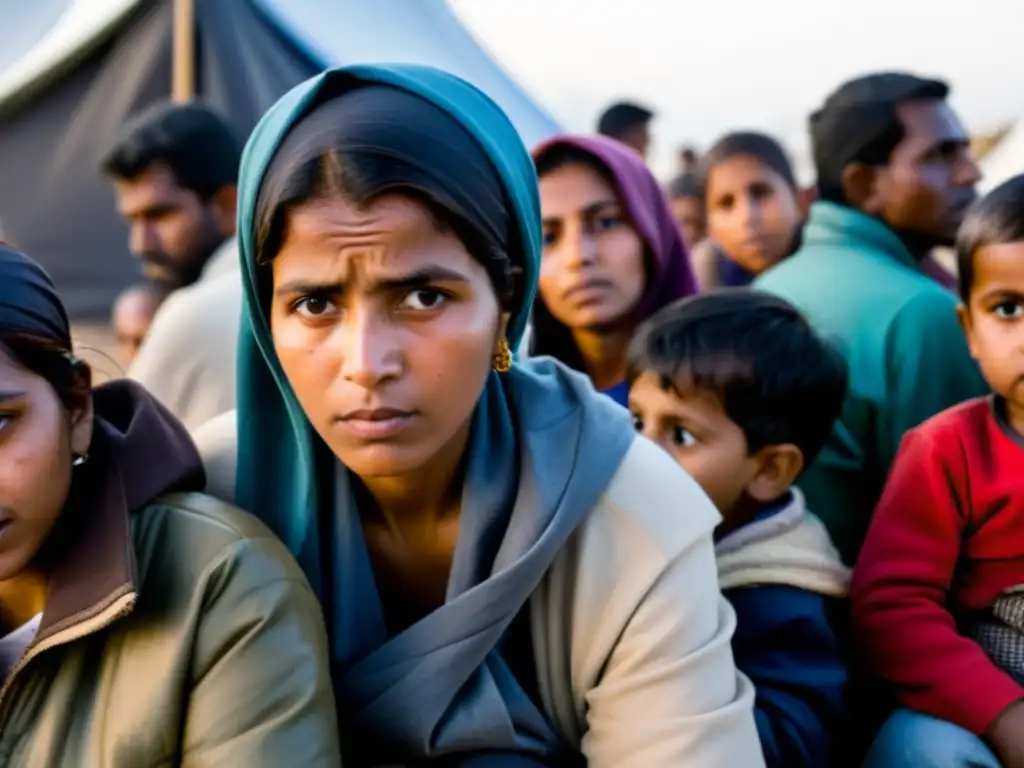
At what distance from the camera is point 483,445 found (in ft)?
4.24

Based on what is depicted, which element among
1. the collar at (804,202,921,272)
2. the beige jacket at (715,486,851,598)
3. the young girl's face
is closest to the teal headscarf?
the beige jacket at (715,486,851,598)

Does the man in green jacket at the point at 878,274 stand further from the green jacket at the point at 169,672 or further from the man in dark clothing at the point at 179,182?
the man in dark clothing at the point at 179,182

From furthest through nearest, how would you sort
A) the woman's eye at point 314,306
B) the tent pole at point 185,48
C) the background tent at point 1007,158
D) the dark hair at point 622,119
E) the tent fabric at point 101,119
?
the background tent at point 1007,158, the dark hair at point 622,119, the tent fabric at point 101,119, the tent pole at point 185,48, the woman's eye at point 314,306

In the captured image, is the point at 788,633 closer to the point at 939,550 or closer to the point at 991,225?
the point at 939,550

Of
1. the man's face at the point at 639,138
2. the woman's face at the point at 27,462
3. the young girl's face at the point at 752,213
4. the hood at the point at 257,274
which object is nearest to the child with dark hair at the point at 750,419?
the hood at the point at 257,274

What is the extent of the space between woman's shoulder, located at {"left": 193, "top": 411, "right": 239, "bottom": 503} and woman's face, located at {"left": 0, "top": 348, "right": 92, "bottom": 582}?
0.28 meters

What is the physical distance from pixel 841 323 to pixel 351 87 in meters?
1.30

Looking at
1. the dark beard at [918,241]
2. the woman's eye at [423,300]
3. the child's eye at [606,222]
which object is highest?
the woman's eye at [423,300]

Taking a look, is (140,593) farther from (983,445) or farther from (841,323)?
(841,323)

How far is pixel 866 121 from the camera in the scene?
246 cm

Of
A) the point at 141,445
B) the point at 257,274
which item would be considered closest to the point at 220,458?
the point at 141,445

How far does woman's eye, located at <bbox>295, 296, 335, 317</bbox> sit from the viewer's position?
1.14 meters

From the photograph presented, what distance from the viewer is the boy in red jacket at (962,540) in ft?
4.64

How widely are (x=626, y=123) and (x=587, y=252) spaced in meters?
4.04
